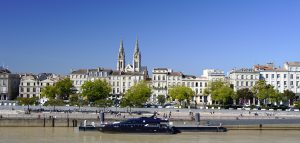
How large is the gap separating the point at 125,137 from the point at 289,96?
190 feet

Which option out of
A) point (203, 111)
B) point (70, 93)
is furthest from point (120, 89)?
point (203, 111)

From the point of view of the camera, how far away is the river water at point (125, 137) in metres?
46.2

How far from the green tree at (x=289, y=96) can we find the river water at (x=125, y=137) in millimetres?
45572

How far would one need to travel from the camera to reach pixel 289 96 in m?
99.8

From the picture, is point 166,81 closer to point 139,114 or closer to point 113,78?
point 113,78

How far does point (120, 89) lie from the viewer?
121 metres

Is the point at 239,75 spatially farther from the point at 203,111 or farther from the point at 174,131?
the point at 174,131

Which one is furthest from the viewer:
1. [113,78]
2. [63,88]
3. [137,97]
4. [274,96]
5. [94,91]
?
[113,78]

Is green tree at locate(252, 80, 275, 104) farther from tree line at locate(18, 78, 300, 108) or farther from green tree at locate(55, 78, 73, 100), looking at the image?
green tree at locate(55, 78, 73, 100)

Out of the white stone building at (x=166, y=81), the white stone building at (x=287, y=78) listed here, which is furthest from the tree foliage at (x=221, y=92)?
the white stone building at (x=166, y=81)

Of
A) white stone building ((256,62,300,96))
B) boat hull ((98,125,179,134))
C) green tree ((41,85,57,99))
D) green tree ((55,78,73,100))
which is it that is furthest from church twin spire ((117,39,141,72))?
boat hull ((98,125,179,134))

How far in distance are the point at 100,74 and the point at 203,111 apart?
4896cm

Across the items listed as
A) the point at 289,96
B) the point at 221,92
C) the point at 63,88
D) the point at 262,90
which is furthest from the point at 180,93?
the point at 63,88

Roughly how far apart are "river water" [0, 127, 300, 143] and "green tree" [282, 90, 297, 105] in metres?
45.6
